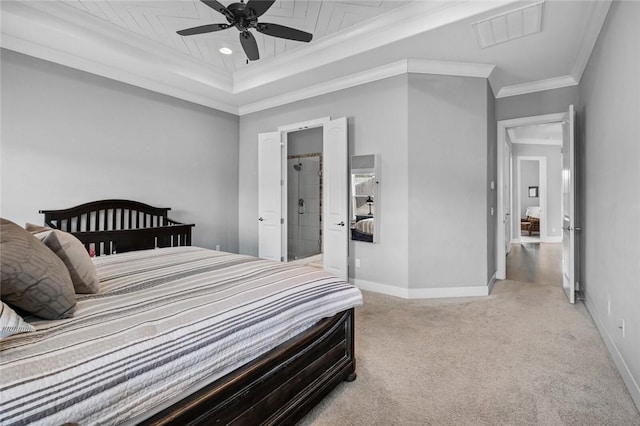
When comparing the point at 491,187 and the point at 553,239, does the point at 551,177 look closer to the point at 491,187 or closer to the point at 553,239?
the point at 553,239

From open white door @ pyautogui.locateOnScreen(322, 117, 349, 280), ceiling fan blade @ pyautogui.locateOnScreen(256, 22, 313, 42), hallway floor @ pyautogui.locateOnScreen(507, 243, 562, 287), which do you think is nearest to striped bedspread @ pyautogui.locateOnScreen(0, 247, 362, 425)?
ceiling fan blade @ pyautogui.locateOnScreen(256, 22, 313, 42)

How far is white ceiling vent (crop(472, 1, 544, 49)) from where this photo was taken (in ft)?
8.73

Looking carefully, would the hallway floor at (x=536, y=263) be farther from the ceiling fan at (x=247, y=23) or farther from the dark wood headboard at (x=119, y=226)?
the dark wood headboard at (x=119, y=226)

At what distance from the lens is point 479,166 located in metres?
3.71

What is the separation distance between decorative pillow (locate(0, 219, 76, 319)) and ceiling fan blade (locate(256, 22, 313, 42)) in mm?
2222

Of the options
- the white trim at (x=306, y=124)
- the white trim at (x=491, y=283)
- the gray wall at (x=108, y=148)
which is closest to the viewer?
the gray wall at (x=108, y=148)

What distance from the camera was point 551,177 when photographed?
323 inches

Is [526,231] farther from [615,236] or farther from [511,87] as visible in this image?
[615,236]

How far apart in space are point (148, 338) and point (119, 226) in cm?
339

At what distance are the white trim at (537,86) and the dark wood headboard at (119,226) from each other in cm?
473

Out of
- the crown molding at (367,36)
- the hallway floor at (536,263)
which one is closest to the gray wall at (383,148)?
the crown molding at (367,36)

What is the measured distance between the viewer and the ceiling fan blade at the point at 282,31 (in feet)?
8.50

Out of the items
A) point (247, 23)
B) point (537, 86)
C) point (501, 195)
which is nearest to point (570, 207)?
point (501, 195)

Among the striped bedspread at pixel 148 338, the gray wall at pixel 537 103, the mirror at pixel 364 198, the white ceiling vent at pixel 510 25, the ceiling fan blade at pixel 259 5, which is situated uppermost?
the white ceiling vent at pixel 510 25
